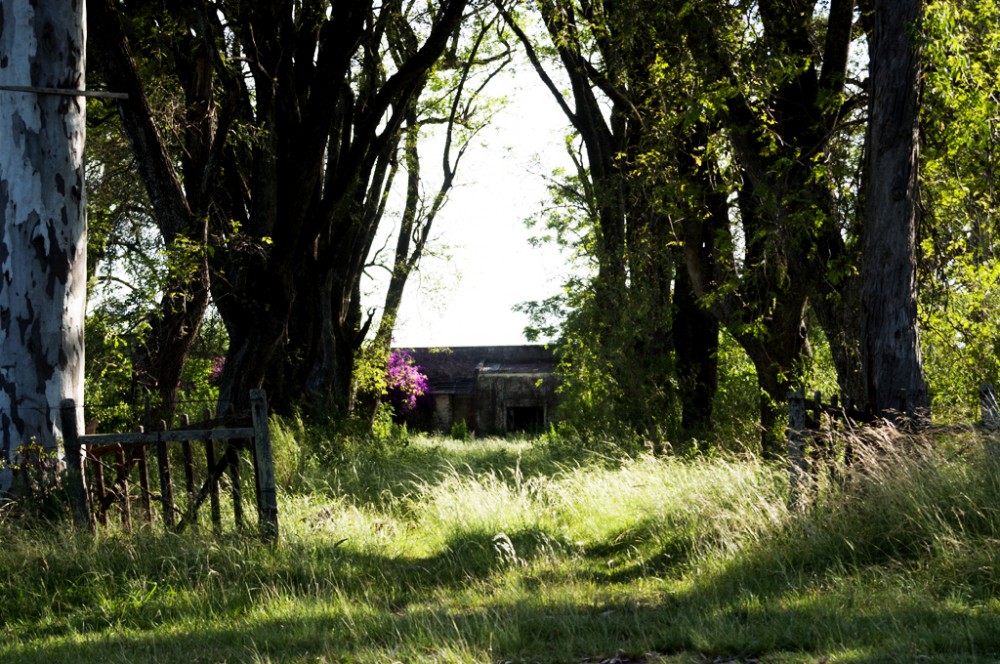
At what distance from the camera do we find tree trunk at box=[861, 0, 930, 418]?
1059 centimetres

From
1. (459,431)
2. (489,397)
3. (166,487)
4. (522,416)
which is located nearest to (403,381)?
(459,431)

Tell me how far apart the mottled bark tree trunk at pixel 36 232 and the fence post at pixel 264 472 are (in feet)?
6.00

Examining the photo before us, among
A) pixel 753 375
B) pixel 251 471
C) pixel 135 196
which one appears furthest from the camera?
pixel 753 375

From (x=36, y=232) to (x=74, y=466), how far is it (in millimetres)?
2190

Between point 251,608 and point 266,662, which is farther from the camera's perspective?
point 251,608

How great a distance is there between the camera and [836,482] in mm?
8750

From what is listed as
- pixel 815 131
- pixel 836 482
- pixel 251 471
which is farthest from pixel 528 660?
pixel 815 131

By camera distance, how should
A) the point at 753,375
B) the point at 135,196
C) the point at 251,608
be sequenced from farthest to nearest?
the point at 753,375 → the point at 135,196 → the point at 251,608

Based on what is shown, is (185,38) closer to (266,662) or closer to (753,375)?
(266,662)

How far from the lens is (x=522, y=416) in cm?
4269

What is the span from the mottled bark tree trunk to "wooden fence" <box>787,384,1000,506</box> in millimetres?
6755

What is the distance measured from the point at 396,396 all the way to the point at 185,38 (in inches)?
1060

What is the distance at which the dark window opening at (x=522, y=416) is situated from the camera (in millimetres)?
42344

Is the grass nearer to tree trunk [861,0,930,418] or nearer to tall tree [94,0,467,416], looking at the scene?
tree trunk [861,0,930,418]
